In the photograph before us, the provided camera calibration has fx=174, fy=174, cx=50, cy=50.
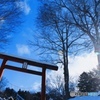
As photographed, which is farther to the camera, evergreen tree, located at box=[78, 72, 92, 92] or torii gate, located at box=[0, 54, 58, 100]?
evergreen tree, located at box=[78, 72, 92, 92]

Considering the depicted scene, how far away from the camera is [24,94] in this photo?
32531 mm

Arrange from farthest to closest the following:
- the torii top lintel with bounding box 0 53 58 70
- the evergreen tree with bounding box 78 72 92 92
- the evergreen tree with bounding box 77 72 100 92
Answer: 1. the evergreen tree with bounding box 78 72 92 92
2. the evergreen tree with bounding box 77 72 100 92
3. the torii top lintel with bounding box 0 53 58 70

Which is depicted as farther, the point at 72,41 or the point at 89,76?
the point at 89,76

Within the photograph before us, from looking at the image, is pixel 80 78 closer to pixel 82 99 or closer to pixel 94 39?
pixel 94 39

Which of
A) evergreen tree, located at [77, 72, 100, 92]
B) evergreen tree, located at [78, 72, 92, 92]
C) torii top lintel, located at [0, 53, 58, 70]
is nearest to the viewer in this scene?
torii top lintel, located at [0, 53, 58, 70]

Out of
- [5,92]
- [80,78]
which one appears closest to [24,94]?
[5,92]

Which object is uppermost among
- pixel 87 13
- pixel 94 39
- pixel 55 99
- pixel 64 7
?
pixel 64 7

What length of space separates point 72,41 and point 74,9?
2.92 m

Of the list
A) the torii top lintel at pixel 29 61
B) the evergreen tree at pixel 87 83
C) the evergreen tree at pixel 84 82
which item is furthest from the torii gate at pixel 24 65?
the evergreen tree at pixel 84 82

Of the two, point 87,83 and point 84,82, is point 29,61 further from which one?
point 84,82

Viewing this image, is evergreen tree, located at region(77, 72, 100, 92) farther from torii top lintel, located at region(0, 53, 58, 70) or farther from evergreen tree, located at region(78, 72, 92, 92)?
torii top lintel, located at region(0, 53, 58, 70)

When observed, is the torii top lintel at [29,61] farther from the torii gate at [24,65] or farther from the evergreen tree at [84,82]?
the evergreen tree at [84,82]

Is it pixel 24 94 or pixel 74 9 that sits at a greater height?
pixel 74 9

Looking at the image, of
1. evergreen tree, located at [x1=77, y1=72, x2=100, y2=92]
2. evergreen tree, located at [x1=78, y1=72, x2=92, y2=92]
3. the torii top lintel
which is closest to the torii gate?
the torii top lintel
